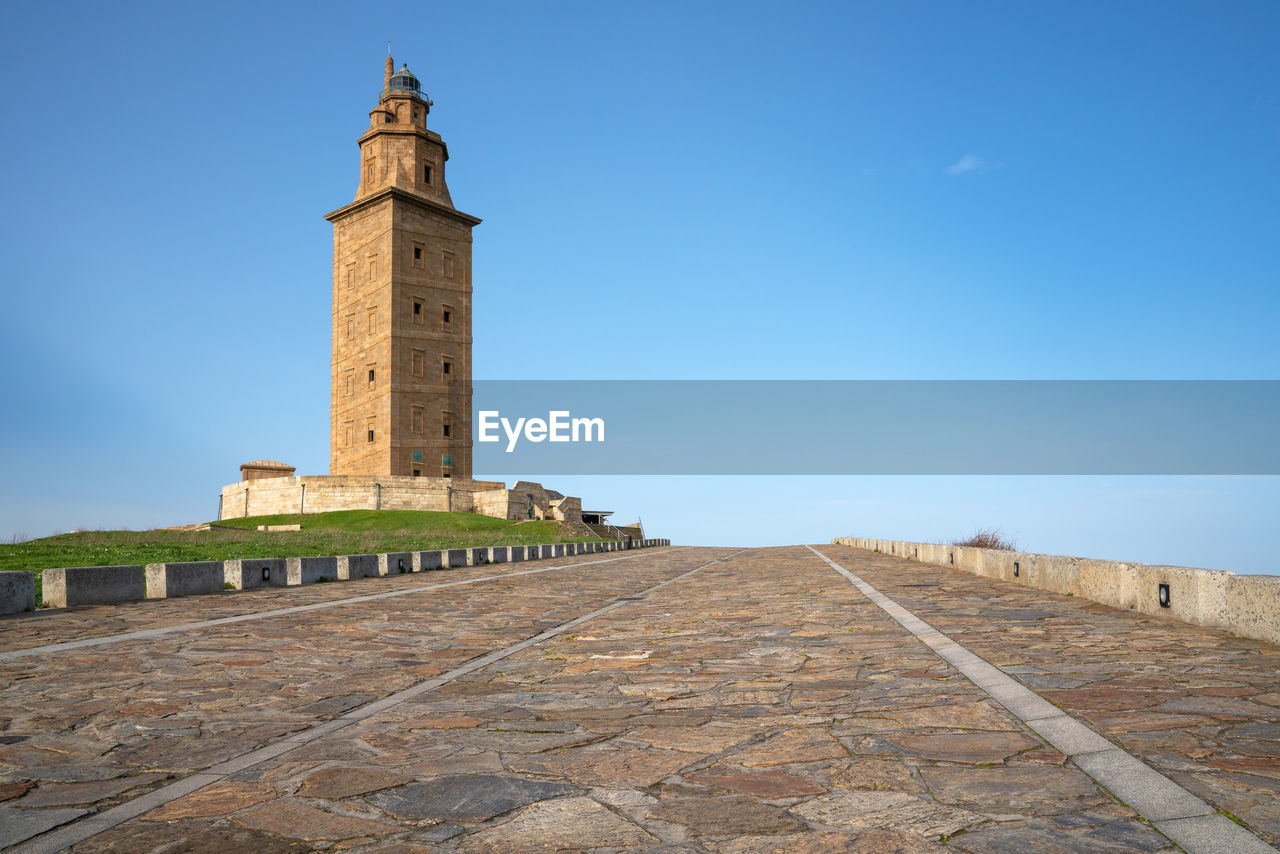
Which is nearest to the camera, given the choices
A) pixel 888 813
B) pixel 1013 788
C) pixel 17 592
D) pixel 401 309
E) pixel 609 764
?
pixel 888 813

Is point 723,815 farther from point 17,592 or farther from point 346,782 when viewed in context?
point 17,592

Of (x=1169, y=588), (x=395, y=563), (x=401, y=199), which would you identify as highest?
(x=401, y=199)

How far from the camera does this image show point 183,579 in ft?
42.1

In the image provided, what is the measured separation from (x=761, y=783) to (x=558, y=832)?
94 centimetres

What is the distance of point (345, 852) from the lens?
118 inches

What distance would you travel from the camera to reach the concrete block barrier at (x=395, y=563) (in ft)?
59.1

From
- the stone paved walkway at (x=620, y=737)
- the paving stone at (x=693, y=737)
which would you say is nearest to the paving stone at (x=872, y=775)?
the stone paved walkway at (x=620, y=737)

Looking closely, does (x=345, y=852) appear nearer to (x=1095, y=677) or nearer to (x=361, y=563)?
(x=1095, y=677)

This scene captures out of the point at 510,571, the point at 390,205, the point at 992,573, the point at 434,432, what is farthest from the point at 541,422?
the point at 992,573

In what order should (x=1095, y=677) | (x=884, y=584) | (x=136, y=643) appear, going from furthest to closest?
(x=884, y=584)
(x=136, y=643)
(x=1095, y=677)

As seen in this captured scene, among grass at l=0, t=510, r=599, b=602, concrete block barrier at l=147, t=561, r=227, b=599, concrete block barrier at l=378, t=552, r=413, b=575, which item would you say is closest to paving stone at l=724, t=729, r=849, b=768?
concrete block barrier at l=147, t=561, r=227, b=599

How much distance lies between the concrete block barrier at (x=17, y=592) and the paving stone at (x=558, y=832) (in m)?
9.56

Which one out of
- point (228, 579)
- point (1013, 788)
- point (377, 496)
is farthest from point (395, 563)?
point (377, 496)

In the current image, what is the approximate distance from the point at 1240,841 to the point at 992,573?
1339cm
